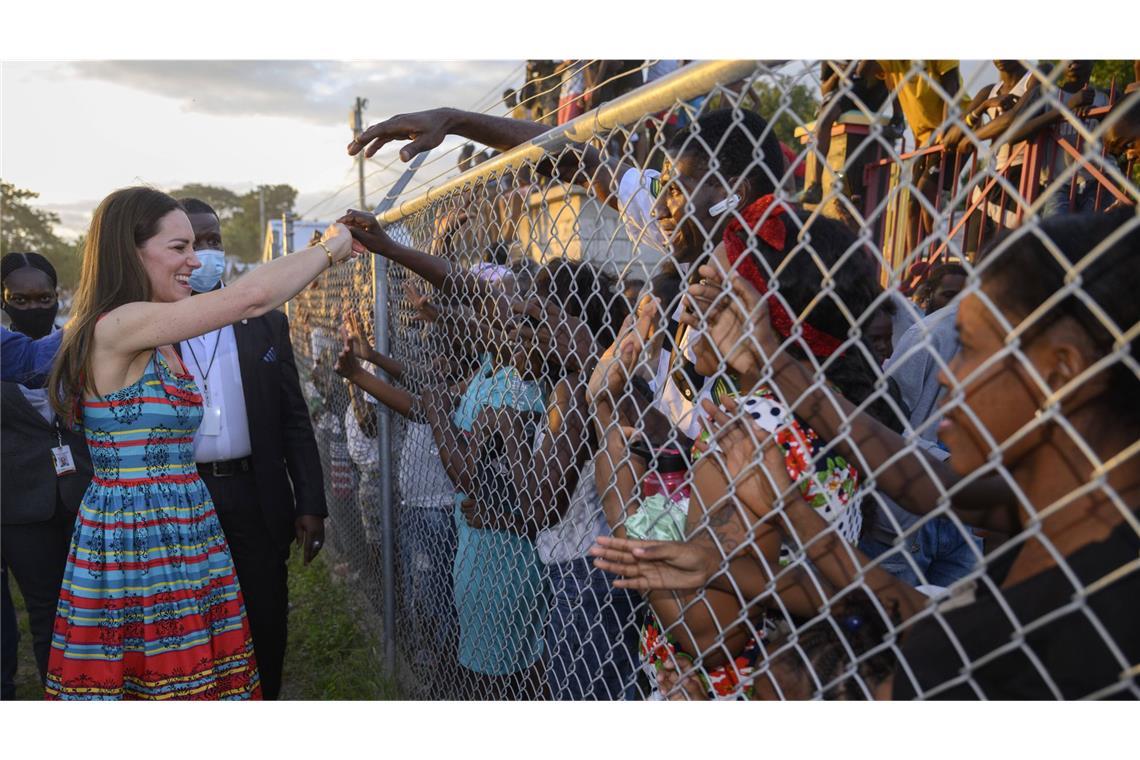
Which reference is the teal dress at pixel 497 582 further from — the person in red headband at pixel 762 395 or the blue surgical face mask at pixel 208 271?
the blue surgical face mask at pixel 208 271

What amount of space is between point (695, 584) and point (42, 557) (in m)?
3.86

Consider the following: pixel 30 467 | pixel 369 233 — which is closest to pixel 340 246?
pixel 369 233

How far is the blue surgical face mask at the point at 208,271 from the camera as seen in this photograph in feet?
11.4

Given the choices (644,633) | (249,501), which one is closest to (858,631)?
(644,633)

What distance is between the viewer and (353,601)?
5.28 metres

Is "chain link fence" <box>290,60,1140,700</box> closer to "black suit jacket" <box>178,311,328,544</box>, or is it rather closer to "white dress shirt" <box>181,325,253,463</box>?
"black suit jacket" <box>178,311,328,544</box>

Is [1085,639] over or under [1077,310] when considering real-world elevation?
under

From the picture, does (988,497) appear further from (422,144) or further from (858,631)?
(422,144)

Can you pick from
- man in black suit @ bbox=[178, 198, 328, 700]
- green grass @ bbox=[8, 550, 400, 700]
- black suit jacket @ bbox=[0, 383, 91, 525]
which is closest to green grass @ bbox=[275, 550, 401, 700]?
green grass @ bbox=[8, 550, 400, 700]

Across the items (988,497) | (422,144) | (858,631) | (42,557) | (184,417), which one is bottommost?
(42,557)

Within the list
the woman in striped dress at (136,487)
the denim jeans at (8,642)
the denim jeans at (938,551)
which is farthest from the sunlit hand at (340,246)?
the denim jeans at (8,642)

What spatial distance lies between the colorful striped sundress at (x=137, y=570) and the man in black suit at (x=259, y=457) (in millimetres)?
601

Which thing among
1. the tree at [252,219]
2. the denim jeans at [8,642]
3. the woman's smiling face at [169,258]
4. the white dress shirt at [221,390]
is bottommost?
the denim jeans at [8,642]

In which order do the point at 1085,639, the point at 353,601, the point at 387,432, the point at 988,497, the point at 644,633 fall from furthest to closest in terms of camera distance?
1. the point at 353,601
2. the point at 387,432
3. the point at 644,633
4. the point at 988,497
5. the point at 1085,639
